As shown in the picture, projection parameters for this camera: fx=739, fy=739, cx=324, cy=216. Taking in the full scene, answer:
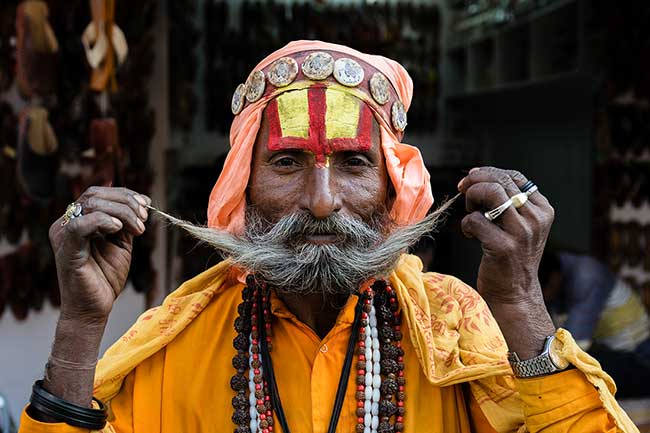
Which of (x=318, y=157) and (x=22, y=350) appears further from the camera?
(x=22, y=350)

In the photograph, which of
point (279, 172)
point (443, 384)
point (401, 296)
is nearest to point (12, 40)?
point (279, 172)

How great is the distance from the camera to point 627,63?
4.46m

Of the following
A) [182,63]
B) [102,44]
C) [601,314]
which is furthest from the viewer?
[182,63]

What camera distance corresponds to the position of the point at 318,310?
6.17 feet

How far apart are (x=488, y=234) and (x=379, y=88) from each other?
551mm

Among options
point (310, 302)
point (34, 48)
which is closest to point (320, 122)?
point (310, 302)

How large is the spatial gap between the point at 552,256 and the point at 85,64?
2777 mm

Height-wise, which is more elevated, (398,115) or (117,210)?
(398,115)

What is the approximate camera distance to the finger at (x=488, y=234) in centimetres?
153

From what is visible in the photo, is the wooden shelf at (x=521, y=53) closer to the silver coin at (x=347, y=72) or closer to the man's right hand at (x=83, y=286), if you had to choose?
the silver coin at (x=347, y=72)

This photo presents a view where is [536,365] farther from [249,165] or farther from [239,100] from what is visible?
[239,100]

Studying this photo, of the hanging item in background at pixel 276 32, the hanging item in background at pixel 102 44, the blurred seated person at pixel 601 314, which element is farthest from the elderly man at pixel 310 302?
the hanging item in background at pixel 276 32

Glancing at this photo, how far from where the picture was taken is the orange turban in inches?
73.7

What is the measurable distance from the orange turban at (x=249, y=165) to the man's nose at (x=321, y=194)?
0.58 ft
